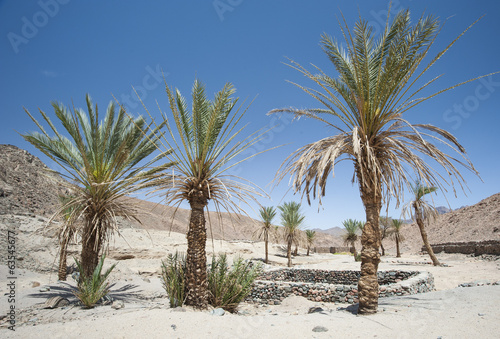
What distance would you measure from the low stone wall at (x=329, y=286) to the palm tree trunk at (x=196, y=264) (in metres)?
5.59

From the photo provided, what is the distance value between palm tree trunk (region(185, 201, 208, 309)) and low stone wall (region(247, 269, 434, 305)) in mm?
5590

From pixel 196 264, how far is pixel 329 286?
6.31 m

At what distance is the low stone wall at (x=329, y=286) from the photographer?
9.12m

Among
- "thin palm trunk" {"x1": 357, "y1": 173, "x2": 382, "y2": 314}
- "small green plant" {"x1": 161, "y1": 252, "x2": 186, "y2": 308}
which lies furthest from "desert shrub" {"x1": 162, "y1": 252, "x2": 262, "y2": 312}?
"thin palm trunk" {"x1": 357, "y1": 173, "x2": 382, "y2": 314}

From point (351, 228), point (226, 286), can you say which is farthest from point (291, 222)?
point (226, 286)

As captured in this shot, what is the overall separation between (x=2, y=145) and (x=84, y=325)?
148ft

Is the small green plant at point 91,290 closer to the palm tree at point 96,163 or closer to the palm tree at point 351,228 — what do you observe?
the palm tree at point 96,163

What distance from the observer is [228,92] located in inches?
285

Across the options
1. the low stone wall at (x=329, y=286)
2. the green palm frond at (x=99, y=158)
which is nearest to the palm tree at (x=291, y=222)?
the low stone wall at (x=329, y=286)

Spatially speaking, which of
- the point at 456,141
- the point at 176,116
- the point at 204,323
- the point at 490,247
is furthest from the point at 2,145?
the point at 490,247

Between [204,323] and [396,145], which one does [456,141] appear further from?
[204,323]

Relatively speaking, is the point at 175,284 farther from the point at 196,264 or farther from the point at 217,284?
the point at 217,284

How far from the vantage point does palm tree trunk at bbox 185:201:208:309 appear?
20.9 ft

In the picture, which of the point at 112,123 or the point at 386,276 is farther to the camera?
the point at 386,276
